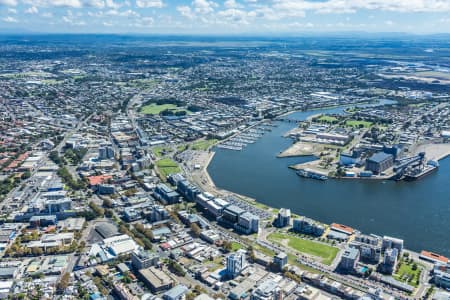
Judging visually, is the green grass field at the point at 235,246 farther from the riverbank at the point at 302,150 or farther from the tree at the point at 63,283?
the riverbank at the point at 302,150

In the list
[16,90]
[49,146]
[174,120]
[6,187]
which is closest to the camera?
[6,187]

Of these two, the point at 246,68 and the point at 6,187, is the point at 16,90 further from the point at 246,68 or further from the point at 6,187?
the point at 246,68

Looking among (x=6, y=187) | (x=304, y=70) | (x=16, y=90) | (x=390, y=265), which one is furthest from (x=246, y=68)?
(x=390, y=265)

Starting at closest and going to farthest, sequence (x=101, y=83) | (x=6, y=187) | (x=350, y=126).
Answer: (x=6, y=187), (x=350, y=126), (x=101, y=83)

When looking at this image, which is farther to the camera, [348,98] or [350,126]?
A: [348,98]

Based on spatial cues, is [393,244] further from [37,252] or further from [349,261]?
[37,252]

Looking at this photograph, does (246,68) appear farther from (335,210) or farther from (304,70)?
(335,210)

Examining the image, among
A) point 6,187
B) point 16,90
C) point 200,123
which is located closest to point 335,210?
point 6,187

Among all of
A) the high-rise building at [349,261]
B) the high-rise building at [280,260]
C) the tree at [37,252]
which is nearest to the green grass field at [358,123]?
the high-rise building at [349,261]
